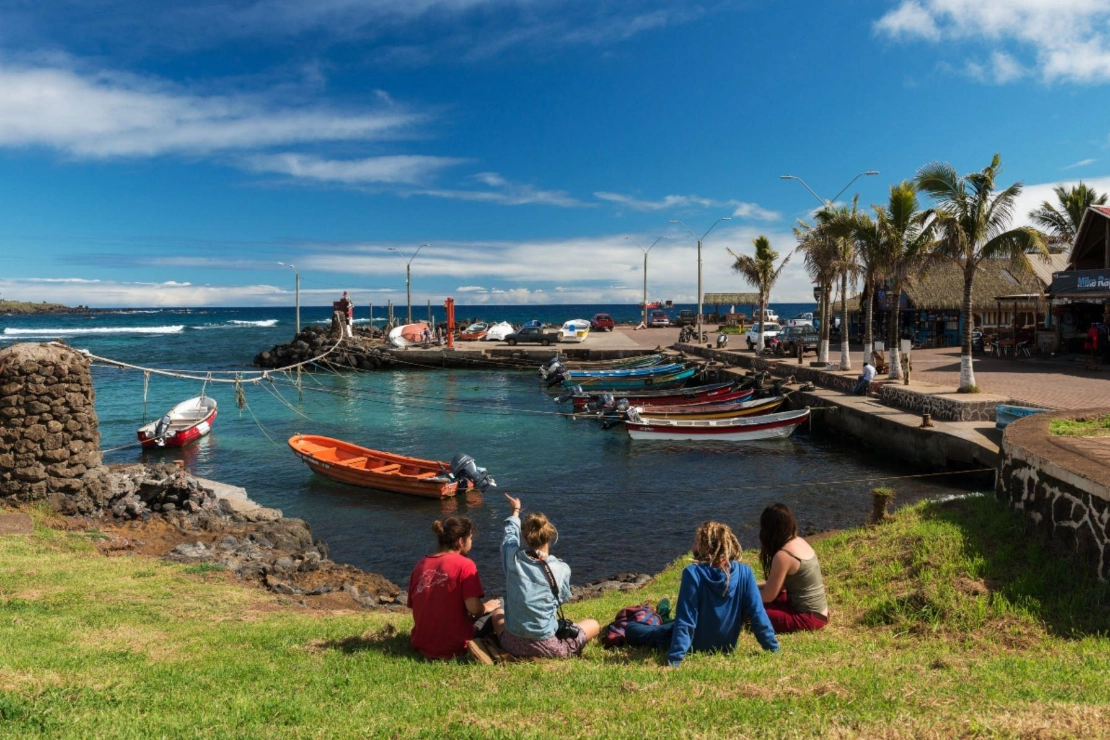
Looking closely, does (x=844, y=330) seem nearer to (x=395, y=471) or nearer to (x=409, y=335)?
(x=395, y=471)

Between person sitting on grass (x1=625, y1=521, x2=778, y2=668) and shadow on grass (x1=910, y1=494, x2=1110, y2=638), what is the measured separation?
243cm

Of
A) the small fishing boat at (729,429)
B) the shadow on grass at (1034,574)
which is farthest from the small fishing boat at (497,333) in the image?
the shadow on grass at (1034,574)

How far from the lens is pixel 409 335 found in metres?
63.9

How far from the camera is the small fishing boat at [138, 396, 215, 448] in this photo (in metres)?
27.2

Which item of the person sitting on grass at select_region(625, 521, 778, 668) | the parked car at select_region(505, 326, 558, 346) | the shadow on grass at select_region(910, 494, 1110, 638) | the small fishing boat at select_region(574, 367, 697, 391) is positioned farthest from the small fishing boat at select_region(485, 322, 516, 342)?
the person sitting on grass at select_region(625, 521, 778, 668)

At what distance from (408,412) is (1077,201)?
37699 millimetres

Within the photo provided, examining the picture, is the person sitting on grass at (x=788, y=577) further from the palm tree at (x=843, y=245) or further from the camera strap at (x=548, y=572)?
the palm tree at (x=843, y=245)

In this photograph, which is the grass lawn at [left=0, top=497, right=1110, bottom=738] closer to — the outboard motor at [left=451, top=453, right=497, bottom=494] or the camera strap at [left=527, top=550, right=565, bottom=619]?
the camera strap at [left=527, top=550, right=565, bottom=619]

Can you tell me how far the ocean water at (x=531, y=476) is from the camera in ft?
53.2

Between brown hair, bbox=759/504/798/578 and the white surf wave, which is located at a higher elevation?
the white surf wave

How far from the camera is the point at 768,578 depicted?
6789mm

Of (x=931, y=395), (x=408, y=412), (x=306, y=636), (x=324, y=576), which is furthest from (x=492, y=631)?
(x=408, y=412)

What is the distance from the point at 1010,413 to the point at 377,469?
16620 mm

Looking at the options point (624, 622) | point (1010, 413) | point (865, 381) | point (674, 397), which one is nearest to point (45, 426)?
point (624, 622)
